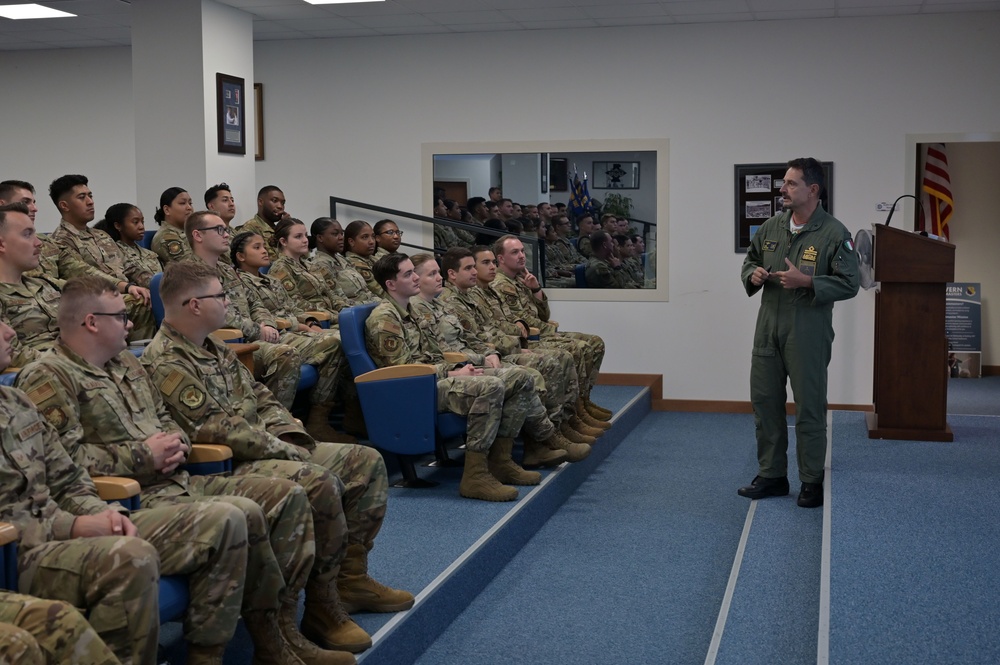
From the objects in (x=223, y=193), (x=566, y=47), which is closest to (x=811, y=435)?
(x=223, y=193)

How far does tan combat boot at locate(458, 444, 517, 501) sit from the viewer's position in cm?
434

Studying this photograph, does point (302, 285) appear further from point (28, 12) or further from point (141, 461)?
point (141, 461)

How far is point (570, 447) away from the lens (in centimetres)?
510

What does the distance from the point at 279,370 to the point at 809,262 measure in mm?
2277

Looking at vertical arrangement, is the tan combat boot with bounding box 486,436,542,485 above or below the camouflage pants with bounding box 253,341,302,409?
below

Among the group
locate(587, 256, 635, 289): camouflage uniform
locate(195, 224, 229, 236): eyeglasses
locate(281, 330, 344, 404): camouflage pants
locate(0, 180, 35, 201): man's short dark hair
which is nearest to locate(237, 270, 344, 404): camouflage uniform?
locate(281, 330, 344, 404): camouflage pants

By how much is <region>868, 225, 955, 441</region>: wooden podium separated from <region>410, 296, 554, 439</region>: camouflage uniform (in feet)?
6.10

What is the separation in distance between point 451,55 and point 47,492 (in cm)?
598

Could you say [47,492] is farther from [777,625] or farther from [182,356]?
[777,625]

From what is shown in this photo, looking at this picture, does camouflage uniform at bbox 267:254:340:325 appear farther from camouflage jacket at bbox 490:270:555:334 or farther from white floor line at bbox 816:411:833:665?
white floor line at bbox 816:411:833:665

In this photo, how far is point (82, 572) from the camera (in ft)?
6.90

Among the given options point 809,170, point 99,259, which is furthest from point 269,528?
point 99,259

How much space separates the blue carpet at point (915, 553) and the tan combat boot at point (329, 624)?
124cm

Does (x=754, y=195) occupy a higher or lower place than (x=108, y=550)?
higher
